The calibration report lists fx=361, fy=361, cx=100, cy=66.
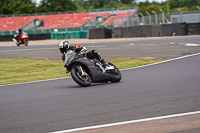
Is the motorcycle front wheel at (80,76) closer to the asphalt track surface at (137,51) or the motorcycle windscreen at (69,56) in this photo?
the motorcycle windscreen at (69,56)

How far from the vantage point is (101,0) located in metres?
169

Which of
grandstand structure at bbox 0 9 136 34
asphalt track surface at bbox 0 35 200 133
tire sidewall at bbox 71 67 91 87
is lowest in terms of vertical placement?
asphalt track surface at bbox 0 35 200 133

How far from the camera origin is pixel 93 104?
6414 millimetres

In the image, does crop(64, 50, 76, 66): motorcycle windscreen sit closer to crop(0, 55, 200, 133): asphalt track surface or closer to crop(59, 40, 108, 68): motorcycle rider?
crop(59, 40, 108, 68): motorcycle rider

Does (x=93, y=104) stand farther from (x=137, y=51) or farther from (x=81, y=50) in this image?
(x=137, y=51)

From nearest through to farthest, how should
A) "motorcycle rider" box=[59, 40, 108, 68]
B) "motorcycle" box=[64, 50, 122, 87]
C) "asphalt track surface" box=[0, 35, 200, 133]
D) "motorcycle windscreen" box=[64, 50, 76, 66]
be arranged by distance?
1. "asphalt track surface" box=[0, 35, 200, 133]
2. "motorcycle" box=[64, 50, 122, 87]
3. "motorcycle windscreen" box=[64, 50, 76, 66]
4. "motorcycle rider" box=[59, 40, 108, 68]

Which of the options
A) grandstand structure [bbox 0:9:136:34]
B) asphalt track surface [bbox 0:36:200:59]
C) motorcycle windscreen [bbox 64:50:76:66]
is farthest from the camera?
grandstand structure [bbox 0:9:136:34]

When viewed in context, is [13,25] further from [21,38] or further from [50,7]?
[50,7]

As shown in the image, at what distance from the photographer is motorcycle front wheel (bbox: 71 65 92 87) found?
8.48m

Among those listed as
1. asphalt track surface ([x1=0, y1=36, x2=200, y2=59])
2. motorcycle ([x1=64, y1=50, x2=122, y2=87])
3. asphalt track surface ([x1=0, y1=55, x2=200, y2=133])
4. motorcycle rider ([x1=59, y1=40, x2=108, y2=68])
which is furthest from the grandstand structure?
asphalt track surface ([x1=0, y1=55, x2=200, y2=133])

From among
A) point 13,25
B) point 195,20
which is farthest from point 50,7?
point 195,20

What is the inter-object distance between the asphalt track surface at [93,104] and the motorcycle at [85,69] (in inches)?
10.6

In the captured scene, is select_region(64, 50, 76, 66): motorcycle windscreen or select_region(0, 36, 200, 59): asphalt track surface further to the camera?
select_region(0, 36, 200, 59): asphalt track surface

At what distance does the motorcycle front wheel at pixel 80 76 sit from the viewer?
8477 millimetres
